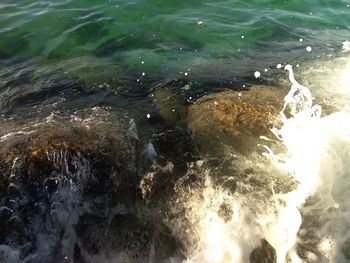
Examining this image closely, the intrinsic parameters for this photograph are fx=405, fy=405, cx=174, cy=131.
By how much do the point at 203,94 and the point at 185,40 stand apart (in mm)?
2701

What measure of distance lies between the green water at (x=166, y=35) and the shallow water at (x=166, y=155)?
6 centimetres

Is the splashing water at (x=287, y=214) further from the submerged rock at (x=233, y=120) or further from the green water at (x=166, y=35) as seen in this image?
the green water at (x=166, y=35)

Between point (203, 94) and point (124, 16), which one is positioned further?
point (124, 16)

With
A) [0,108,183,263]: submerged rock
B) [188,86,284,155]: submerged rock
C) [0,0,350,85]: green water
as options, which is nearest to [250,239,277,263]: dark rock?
[0,108,183,263]: submerged rock

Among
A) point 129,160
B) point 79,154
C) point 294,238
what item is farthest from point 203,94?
point 294,238

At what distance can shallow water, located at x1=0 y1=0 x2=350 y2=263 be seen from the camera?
5141 mm

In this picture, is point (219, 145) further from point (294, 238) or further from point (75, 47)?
point (75, 47)

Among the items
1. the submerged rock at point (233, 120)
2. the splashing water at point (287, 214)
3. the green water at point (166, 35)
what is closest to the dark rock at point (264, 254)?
the splashing water at point (287, 214)

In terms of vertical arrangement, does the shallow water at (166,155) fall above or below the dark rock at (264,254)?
above

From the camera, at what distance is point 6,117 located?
688 cm

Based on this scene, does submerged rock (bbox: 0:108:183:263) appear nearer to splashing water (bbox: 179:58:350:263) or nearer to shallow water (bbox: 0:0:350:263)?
shallow water (bbox: 0:0:350:263)

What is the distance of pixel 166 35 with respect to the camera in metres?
9.74

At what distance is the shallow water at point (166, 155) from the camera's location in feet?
16.9

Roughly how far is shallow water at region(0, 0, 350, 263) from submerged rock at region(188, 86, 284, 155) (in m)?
0.03
